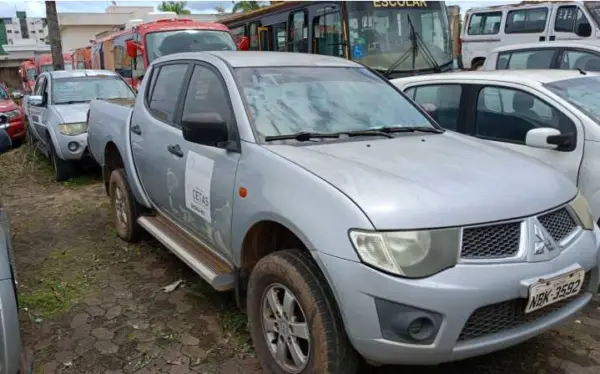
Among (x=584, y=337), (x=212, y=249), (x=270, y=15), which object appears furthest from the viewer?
(x=270, y=15)

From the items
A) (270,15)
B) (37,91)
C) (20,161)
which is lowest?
(20,161)

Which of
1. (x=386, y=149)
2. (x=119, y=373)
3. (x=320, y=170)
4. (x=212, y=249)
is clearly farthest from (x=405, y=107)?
(x=119, y=373)

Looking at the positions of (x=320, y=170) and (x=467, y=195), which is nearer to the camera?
(x=467, y=195)

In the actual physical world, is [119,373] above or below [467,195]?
below

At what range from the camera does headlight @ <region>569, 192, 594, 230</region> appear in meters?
A: 2.82

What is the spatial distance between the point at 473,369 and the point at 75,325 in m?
2.57

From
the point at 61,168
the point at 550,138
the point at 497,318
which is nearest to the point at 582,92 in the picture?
the point at 550,138

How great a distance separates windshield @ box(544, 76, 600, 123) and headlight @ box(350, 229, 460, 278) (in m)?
2.47

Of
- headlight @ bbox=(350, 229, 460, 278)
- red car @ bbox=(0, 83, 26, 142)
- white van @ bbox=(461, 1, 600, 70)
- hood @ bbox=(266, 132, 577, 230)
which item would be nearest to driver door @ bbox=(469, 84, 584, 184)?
hood @ bbox=(266, 132, 577, 230)

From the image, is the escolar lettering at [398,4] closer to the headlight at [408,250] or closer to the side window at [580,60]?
the side window at [580,60]

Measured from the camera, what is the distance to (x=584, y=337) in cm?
336

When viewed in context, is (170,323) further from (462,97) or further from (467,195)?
(462,97)

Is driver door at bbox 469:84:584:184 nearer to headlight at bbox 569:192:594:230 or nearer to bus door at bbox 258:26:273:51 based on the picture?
headlight at bbox 569:192:594:230

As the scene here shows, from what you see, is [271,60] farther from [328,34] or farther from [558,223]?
[328,34]
